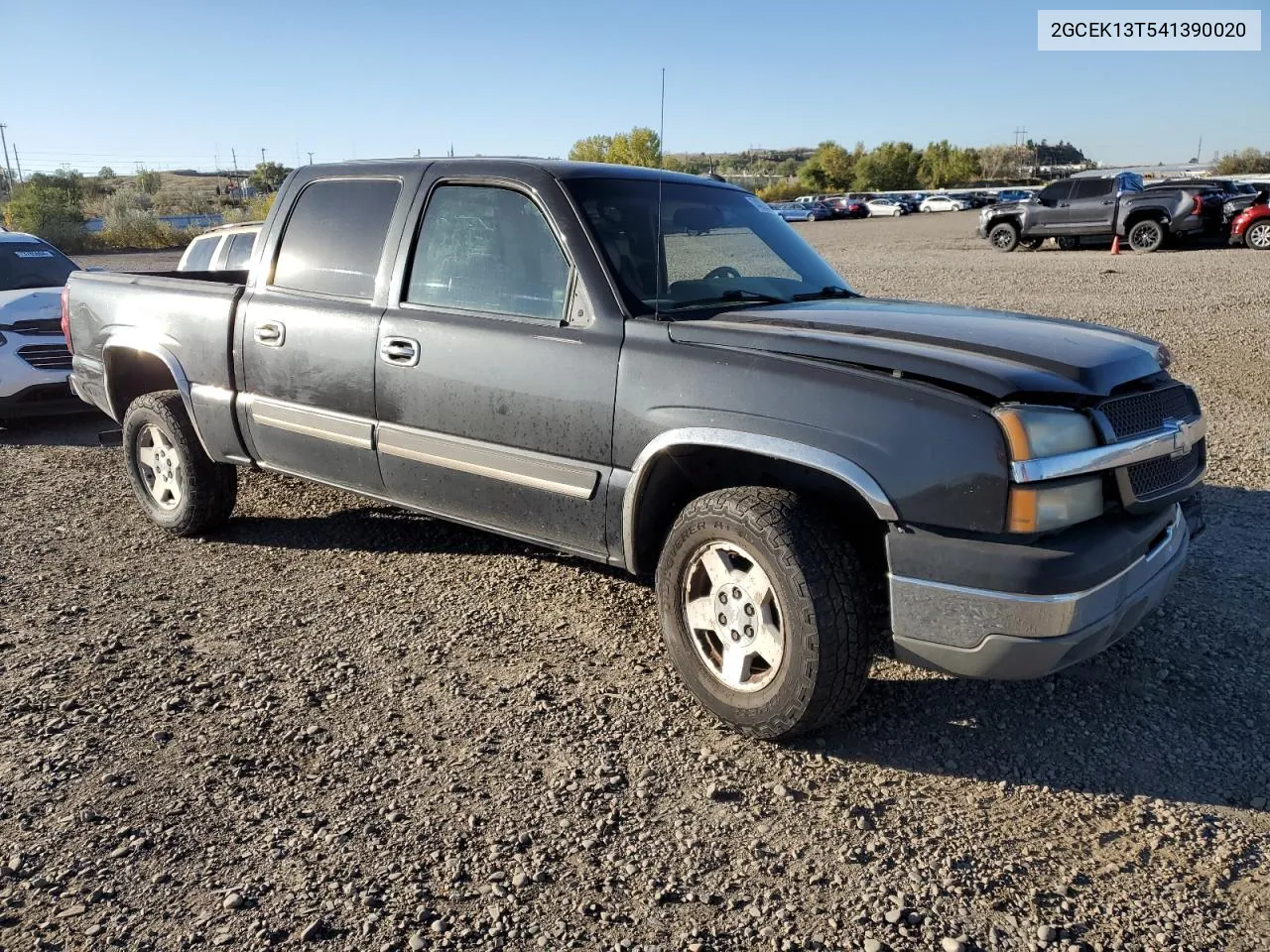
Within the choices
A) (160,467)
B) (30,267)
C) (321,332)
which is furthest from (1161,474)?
(30,267)

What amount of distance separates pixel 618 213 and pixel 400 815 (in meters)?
2.35

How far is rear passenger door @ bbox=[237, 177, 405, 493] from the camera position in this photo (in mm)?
4293

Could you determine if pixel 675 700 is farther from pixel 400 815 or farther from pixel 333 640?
pixel 333 640

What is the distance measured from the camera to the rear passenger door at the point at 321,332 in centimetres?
429

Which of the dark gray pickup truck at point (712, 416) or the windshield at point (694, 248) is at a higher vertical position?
the windshield at point (694, 248)

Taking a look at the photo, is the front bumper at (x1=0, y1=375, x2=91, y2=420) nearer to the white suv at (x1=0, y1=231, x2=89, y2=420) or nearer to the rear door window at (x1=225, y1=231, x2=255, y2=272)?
the white suv at (x1=0, y1=231, x2=89, y2=420)

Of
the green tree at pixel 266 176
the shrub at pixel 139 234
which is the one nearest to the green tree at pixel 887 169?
the green tree at pixel 266 176

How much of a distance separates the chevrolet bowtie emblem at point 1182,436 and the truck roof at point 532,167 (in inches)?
88.9

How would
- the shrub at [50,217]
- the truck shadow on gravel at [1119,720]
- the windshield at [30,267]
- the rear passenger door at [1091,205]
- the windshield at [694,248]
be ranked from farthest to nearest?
the shrub at [50,217] < the rear passenger door at [1091,205] < the windshield at [30,267] < the windshield at [694,248] < the truck shadow on gravel at [1119,720]

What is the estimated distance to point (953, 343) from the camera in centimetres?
317

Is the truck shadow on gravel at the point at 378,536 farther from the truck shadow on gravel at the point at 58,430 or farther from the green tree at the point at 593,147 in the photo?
the green tree at the point at 593,147

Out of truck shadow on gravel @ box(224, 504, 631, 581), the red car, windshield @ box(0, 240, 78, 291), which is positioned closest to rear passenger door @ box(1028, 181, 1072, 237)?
the red car

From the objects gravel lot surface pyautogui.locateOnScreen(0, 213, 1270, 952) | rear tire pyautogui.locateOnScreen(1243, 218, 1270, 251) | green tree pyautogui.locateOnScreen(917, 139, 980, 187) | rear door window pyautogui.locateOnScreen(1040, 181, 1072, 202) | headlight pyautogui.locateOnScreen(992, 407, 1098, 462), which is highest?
green tree pyautogui.locateOnScreen(917, 139, 980, 187)

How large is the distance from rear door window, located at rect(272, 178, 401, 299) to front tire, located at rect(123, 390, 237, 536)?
107 centimetres
